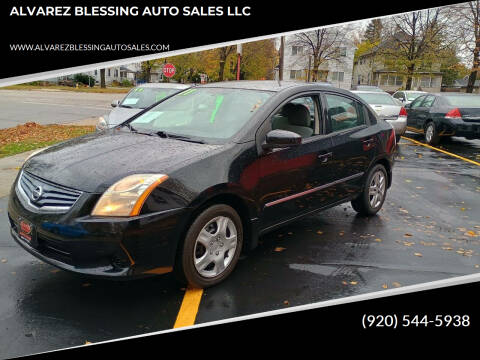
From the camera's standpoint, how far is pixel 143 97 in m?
10.6

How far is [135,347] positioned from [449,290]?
106 inches

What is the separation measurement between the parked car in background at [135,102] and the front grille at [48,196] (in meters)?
6.09

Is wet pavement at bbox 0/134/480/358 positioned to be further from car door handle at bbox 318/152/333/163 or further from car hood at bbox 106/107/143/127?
car hood at bbox 106/107/143/127

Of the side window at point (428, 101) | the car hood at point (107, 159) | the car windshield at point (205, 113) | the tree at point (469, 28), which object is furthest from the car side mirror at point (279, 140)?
the tree at point (469, 28)

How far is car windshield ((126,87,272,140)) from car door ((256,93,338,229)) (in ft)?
0.84

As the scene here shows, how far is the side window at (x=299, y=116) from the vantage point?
15.4ft

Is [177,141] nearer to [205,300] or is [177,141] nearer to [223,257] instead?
[223,257]

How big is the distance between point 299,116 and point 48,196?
2.64m

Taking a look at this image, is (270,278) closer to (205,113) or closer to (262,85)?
(205,113)

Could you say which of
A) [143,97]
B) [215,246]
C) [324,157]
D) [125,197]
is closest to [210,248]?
[215,246]

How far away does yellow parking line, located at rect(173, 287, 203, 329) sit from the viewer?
3.22 m

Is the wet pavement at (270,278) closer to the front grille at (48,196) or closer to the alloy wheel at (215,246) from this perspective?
the alloy wheel at (215,246)

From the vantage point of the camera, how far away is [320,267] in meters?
4.24

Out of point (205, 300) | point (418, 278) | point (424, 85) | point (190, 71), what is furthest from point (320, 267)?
point (424, 85)
